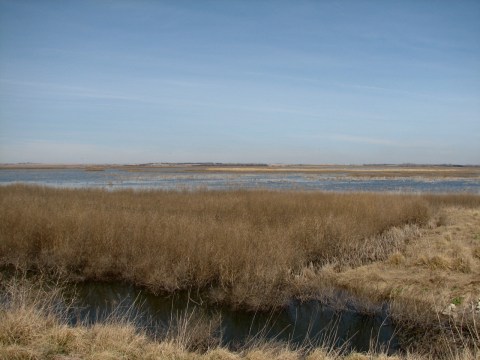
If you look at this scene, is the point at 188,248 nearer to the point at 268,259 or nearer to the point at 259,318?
the point at 268,259

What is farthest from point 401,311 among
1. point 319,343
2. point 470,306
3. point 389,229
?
point 389,229

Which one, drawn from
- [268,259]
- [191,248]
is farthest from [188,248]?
[268,259]

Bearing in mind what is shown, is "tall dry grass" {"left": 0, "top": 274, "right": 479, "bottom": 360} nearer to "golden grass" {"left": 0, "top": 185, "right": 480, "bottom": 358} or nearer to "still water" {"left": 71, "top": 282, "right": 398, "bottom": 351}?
"still water" {"left": 71, "top": 282, "right": 398, "bottom": 351}

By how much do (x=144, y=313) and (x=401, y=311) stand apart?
5.28m

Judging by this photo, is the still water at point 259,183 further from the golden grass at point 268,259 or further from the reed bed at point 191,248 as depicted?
the golden grass at point 268,259

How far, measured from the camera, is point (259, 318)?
8086mm

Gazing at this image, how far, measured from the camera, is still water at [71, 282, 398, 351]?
712 centimetres

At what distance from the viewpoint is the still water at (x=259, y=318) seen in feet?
23.4

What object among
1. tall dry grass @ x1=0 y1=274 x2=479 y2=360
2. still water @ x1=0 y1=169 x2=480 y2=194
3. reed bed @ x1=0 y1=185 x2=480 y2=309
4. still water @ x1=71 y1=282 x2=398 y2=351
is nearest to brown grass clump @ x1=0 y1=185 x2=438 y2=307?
reed bed @ x1=0 y1=185 x2=480 y2=309

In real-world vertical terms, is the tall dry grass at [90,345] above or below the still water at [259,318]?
above

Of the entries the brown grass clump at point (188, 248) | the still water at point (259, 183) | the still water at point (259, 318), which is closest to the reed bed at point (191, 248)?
the brown grass clump at point (188, 248)

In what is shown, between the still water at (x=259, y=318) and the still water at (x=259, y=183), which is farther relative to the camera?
the still water at (x=259, y=183)

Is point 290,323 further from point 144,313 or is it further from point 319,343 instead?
point 144,313

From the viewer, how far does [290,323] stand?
786cm
